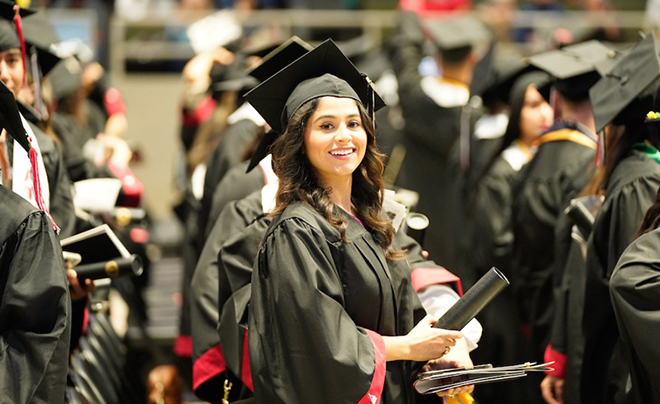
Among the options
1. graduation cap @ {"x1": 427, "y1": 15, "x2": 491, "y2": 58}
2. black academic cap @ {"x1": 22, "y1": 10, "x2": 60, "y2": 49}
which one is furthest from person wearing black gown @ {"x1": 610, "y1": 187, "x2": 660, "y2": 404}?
graduation cap @ {"x1": 427, "y1": 15, "x2": 491, "y2": 58}

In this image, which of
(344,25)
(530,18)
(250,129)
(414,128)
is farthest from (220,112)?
(530,18)

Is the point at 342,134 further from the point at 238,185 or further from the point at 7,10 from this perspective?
the point at 7,10

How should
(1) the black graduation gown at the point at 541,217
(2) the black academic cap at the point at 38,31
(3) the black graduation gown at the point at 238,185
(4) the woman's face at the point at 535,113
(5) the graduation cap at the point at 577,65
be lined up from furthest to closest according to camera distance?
(4) the woman's face at the point at 535,113 < (1) the black graduation gown at the point at 541,217 < (5) the graduation cap at the point at 577,65 < (2) the black academic cap at the point at 38,31 < (3) the black graduation gown at the point at 238,185

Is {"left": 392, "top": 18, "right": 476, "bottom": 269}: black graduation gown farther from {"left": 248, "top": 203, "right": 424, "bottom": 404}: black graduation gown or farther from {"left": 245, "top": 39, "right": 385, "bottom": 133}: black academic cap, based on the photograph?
{"left": 248, "top": 203, "right": 424, "bottom": 404}: black graduation gown

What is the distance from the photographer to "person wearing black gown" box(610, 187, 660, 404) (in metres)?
3.17

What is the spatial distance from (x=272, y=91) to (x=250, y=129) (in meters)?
2.15

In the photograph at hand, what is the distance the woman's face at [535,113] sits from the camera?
609cm

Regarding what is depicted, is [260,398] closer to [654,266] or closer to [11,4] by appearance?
[654,266]

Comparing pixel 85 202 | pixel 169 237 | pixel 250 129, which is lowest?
pixel 169 237

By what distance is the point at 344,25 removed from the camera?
39.2 ft

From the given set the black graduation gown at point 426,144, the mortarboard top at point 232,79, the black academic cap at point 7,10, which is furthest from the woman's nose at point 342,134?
the black graduation gown at point 426,144

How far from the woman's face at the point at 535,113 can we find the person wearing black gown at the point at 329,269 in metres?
2.81

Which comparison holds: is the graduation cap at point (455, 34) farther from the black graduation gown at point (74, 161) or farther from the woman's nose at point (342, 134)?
the woman's nose at point (342, 134)

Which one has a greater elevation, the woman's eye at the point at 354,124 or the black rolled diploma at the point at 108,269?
the woman's eye at the point at 354,124
